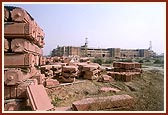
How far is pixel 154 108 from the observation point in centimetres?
591

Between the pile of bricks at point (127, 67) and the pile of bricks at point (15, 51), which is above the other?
the pile of bricks at point (15, 51)

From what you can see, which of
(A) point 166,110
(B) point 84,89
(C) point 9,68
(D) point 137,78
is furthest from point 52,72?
(A) point 166,110

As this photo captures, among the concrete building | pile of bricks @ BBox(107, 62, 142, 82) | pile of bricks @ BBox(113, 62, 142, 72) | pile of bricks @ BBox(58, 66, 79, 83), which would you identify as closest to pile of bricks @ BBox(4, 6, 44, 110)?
pile of bricks @ BBox(58, 66, 79, 83)

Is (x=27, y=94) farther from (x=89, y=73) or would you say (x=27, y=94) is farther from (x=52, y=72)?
(x=89, y=73)

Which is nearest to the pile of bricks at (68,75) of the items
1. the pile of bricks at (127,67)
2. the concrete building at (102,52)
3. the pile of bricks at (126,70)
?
the pile of bricks at (126,70)

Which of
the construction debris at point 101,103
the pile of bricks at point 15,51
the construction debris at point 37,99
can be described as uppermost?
the pile of bricks at point 15,51

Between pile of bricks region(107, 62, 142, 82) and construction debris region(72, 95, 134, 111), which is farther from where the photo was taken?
pile of bricks region(107, 62, 142, 82)

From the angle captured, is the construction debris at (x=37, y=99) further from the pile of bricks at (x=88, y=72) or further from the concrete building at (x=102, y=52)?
the concrete building at (x=102, y=52)

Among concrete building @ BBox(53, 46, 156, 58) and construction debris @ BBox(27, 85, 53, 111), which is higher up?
concrete building @ BBox(53, 46, 156, 58)

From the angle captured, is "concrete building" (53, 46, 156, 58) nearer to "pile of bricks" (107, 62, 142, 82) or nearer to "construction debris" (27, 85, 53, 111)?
"pile of bricks" (107, 62, 142, 82)

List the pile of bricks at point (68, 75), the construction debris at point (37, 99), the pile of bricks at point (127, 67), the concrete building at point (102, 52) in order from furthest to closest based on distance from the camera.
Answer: the concrete building at point (102, 52) < the pile of bricks at point (127, 67) < the pile of bricks at point (68, 75) < the construction debris at point (37, 99)

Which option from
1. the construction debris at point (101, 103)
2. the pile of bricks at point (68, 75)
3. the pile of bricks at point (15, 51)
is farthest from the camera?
the pile of bricks at point (68, 75)

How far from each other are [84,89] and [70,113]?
4.85 meters

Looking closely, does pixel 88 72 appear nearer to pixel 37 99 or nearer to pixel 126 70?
pixel 126 70
